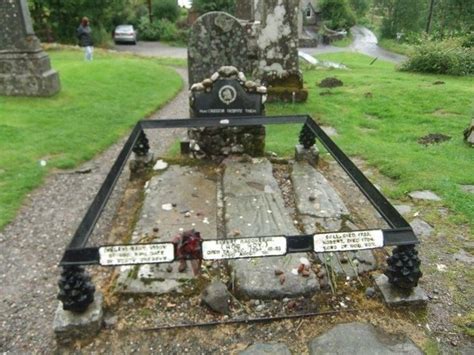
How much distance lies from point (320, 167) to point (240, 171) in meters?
1.44

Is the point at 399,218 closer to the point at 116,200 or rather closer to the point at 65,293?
the point at 65,293

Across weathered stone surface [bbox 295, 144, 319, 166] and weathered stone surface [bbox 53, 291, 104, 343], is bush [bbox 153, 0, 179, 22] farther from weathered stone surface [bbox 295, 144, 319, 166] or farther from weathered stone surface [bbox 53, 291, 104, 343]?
weathered stone surface [bbox 53, 291, 104, 343]

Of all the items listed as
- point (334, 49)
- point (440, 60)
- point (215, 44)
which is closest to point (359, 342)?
point (215, 44)

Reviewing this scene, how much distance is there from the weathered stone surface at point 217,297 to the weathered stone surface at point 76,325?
86 centimetres

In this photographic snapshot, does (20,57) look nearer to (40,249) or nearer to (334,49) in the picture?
(40,249)

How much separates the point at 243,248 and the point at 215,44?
4591 mm

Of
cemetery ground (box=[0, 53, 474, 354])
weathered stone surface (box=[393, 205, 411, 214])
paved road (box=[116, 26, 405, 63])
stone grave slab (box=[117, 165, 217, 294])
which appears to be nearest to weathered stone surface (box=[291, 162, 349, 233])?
cemetery ground (box=[0, 53, 474, 354])

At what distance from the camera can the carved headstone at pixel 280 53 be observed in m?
10.3

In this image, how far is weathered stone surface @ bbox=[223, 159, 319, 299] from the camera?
3674 mm

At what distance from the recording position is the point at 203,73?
701 centimetres

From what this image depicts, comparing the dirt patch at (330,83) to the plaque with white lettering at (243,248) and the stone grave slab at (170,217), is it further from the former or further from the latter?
the plaque with white lettering at (243,248)

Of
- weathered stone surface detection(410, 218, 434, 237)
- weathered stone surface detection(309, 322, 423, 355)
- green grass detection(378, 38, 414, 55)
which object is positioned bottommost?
green grass detection(378, 38, 414, 55)

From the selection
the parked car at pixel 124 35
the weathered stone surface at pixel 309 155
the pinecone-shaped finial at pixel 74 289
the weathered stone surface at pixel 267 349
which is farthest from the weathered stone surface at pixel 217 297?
the parked car at pixel 124 35

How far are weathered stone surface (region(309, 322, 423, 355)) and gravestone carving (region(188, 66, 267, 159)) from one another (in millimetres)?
3661
